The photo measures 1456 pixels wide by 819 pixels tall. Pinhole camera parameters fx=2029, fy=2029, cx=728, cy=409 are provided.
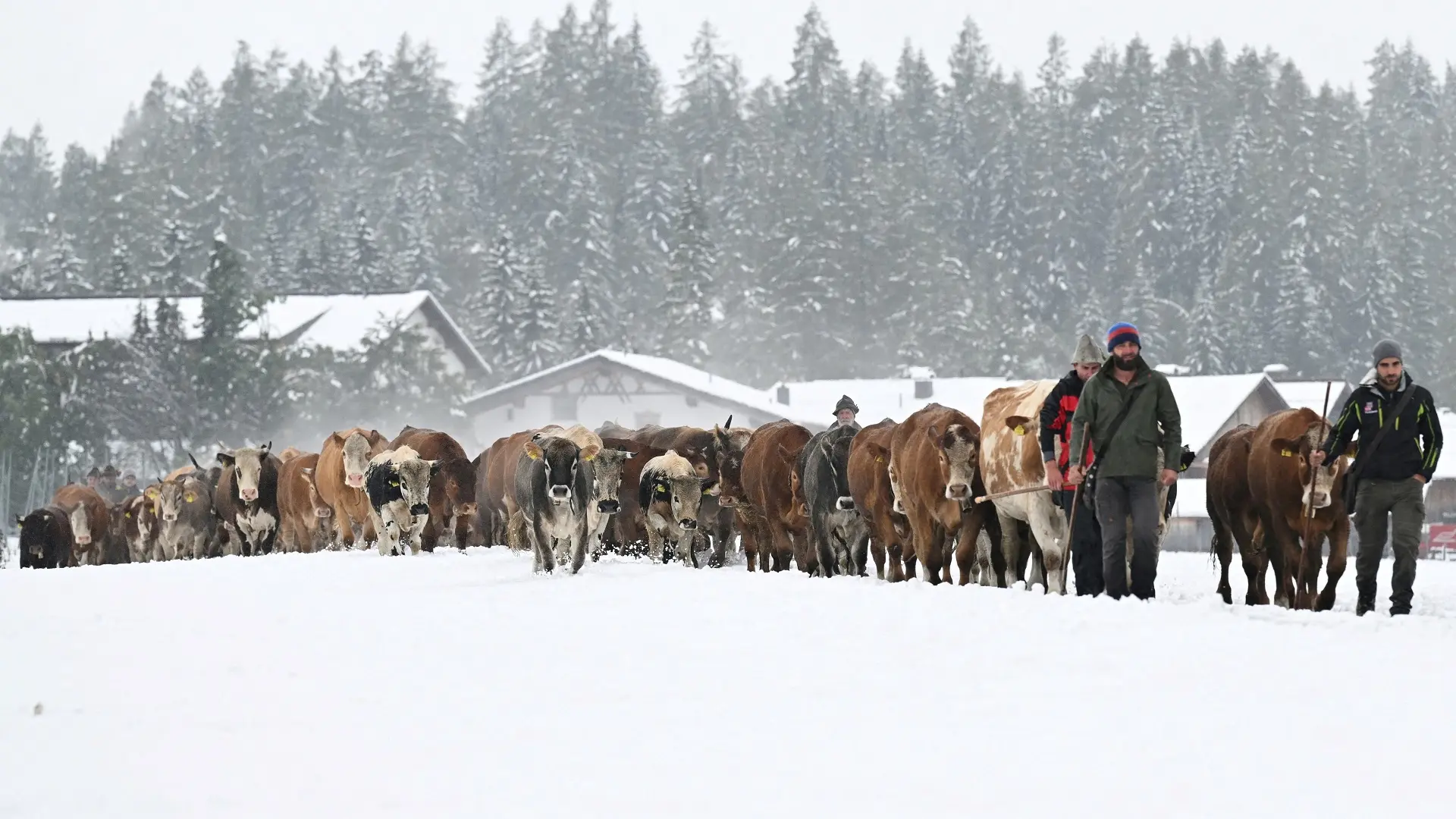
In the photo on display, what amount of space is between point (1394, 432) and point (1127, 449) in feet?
5.92

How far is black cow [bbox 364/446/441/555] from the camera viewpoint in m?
24.9

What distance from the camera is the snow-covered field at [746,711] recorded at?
280 inches

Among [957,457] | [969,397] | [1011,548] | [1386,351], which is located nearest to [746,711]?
[1386,351]

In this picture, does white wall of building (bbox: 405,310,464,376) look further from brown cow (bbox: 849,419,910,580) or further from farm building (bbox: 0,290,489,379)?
brown cow (bbox: 849,419,910,580)

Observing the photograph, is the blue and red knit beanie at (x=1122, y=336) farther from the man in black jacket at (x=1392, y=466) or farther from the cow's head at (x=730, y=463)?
the cow's head at (x=730, y=463)

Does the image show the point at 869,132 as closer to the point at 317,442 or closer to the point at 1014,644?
the point at 317,442

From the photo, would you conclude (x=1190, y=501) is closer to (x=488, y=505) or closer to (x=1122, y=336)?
(x=488, y=505)

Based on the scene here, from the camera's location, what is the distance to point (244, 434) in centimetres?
7019

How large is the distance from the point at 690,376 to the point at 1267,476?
208ft

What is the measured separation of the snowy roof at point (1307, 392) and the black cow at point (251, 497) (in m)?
50.9

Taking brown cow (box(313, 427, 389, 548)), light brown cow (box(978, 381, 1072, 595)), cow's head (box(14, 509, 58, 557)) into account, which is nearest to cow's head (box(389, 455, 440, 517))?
brown cow (box(313, 427, 389, 548))

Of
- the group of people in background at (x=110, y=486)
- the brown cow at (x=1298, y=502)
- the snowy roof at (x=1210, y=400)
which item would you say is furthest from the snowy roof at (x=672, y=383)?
the brown cow at (x=1298, y=502)

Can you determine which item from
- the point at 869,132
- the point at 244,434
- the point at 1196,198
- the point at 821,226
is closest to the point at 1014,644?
the point at 244,434

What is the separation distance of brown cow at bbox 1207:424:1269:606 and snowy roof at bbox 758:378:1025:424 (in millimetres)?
55325
